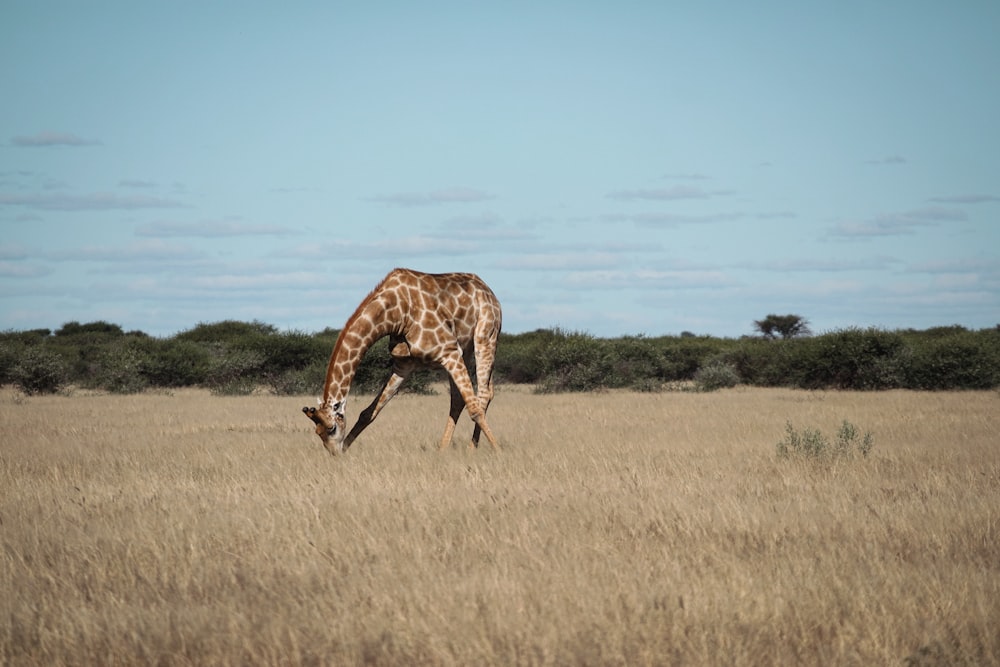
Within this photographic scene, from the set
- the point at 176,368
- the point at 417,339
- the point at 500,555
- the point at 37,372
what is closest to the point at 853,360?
the point at 417,339

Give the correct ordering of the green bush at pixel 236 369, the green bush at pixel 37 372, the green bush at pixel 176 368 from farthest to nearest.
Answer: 1. the green bush at pixel 176 368
2. the green bush at pixel 236 369
3. the green bush at pixel 37 372

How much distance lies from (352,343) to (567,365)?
19.9 meters

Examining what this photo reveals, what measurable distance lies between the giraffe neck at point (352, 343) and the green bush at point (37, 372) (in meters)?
20.0

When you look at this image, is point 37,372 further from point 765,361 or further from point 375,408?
point 765,361

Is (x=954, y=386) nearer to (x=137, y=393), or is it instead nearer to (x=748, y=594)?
(x=137, y=393)

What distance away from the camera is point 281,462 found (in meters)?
12.5

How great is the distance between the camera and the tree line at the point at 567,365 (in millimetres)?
30016

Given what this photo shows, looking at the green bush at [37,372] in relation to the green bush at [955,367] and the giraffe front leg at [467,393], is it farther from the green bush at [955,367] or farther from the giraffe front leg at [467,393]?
the green bush at [955,367]

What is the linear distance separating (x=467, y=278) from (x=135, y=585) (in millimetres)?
8481

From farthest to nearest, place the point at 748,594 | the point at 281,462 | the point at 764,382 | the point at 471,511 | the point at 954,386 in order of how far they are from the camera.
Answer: the point at 764,382
the point at 954,386
the point at 281,462
the point at 471,511
the point at 748,594

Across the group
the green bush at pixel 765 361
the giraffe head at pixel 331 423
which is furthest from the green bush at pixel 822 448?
the green bush at pixel 765 361

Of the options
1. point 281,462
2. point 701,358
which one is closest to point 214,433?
point 281,462

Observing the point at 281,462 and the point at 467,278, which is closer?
the point at 281,462

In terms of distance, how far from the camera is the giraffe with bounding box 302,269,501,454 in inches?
497
